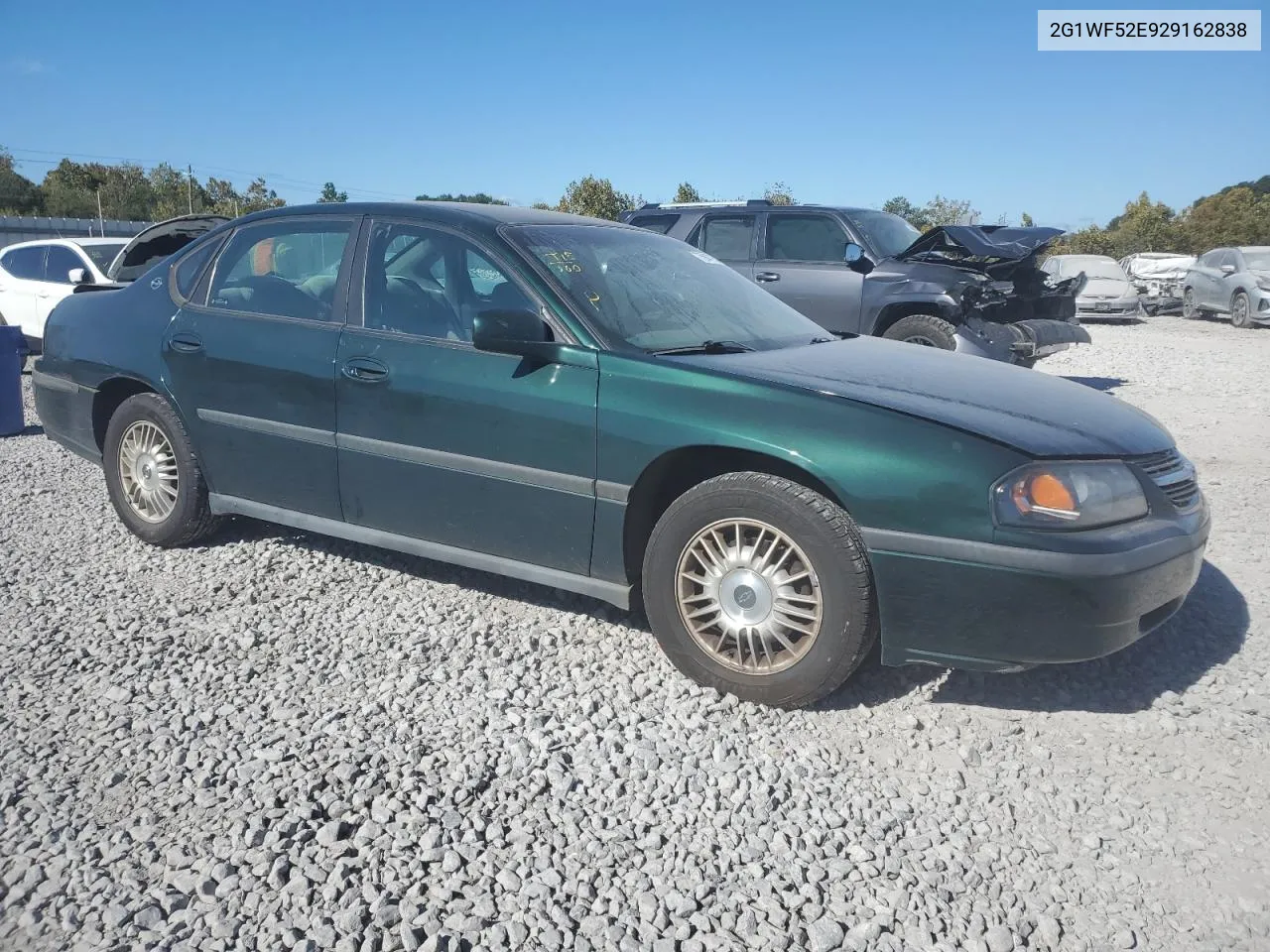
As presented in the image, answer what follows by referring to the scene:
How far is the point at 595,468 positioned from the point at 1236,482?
497 cm

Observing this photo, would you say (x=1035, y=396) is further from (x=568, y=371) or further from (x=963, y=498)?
(x=568, y=371)

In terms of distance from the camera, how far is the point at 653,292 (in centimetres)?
420

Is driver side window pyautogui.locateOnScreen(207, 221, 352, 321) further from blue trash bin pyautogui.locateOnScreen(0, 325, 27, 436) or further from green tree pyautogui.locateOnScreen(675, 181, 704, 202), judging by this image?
green tree pyautogui.locateOnScreen(675, 181, 704, 202)

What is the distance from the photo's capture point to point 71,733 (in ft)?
10.7

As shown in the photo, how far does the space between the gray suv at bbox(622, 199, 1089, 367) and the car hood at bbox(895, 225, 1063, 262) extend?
0.03 ft

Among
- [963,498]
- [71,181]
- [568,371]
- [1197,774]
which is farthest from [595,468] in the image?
[71,181]

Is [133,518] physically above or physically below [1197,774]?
above

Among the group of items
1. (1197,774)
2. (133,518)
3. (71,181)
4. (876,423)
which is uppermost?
(71,181)

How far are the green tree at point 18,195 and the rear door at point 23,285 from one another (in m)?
56.8

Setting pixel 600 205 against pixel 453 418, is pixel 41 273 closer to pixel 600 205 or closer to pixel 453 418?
pixel 453 418

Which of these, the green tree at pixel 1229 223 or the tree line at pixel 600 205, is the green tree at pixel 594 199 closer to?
the tree line at pixel 600 205

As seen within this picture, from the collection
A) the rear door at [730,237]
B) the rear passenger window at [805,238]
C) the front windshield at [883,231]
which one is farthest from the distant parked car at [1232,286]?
the rear door at [730,237]

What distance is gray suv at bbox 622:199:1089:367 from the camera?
916cm

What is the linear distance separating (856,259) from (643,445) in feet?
20.5
